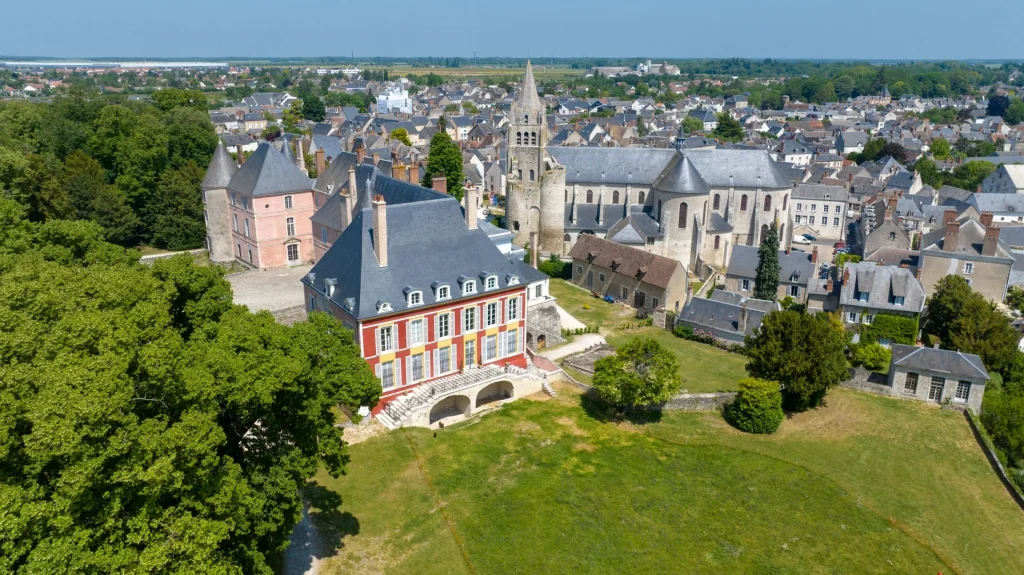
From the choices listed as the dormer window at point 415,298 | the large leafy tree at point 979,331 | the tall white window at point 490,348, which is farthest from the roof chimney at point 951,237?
the dormer window at point 415,298

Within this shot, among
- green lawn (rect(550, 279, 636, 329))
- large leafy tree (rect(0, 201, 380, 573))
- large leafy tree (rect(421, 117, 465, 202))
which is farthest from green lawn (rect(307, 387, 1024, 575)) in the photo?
large leafy tree (rect(421, 117, 465, 202))

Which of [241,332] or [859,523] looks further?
[859,523]

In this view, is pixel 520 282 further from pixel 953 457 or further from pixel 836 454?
pixel 953 457

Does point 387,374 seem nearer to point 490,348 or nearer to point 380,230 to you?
point 490,348

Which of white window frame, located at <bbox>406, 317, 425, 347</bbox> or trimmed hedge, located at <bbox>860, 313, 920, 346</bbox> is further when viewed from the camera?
trimmed hedge, located at <bbox>860, 313, 920, 346</bbox>

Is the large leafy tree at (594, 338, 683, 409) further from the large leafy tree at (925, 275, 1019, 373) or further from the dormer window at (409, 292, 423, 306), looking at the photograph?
the large leafy tree at (925, 275, 1019, 373)

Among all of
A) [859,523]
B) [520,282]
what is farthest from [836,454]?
[520,282]
